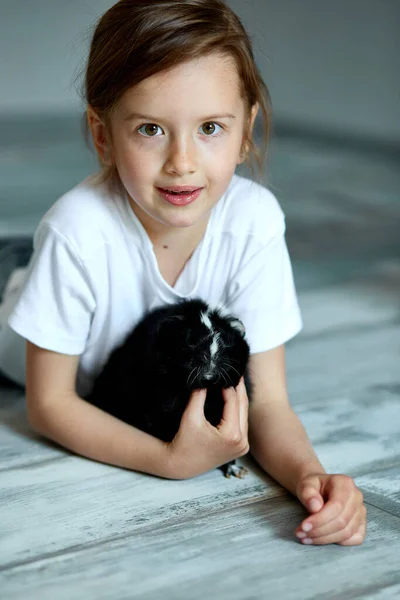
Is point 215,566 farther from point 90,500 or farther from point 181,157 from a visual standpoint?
point 181,157

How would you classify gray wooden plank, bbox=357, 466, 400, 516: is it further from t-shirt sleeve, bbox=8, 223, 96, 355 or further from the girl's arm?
t-shirt sleeve, bbox=8, 223, 96, 355

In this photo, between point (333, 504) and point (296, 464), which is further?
point (296, 464)

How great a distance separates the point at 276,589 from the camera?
123 cm

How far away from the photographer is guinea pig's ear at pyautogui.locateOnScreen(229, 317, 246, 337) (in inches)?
59.2

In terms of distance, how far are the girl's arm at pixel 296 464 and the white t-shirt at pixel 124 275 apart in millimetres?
70

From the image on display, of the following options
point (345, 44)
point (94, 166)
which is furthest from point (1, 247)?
point (345, 44)

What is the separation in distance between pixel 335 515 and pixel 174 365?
1.14ft

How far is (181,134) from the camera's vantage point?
141 centimetres

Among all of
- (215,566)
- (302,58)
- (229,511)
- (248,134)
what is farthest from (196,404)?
(302,58)

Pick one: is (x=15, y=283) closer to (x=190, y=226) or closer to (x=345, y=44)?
(x=190, y=226)

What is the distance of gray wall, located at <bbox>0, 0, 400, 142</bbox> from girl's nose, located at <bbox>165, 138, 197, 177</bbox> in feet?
10.1

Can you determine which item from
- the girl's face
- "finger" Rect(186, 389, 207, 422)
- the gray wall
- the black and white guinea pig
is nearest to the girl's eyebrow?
the girl's face

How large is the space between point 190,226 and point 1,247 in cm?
83

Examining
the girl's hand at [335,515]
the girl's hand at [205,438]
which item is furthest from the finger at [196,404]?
the girl's hand at [335,515]
